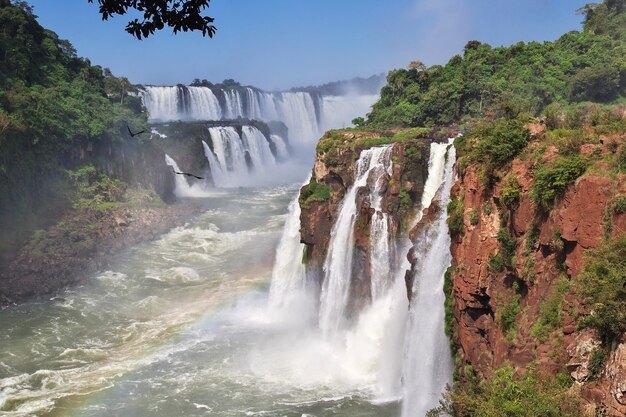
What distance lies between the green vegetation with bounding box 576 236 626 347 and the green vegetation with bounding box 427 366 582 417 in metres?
1.25

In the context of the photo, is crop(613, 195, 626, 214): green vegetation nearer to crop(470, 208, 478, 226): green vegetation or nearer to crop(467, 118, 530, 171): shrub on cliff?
crop(467, 118, 530, 171): shrub on cliff

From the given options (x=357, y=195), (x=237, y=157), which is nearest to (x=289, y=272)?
(x=357, y=195)

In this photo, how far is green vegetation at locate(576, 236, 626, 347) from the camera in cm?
935

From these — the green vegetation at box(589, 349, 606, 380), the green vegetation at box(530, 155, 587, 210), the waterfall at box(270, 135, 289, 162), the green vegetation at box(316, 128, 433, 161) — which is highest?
the waterfall at box(270, 135, 289, 162)

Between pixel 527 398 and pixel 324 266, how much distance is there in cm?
1595

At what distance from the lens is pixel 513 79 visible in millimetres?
36531

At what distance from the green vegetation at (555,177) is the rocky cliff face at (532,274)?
0.74 ft

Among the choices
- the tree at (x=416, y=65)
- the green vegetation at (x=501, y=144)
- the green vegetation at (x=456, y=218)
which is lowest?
the green vegetation at (x=456, y=218)

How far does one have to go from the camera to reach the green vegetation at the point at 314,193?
26000mm

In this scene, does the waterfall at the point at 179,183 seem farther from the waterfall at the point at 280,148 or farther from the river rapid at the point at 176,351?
the waterfall at the point at 280,148

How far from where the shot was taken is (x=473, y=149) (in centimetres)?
1616

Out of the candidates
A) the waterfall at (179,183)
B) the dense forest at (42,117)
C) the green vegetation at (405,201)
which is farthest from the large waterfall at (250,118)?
the green vegetation at (405,201)

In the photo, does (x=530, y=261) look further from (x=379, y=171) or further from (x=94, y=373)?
(x=94, y=373)

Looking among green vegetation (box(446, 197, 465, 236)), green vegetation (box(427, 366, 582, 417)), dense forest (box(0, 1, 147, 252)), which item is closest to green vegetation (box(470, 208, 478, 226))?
green vegetation (box(446, 197, 465, 236))
